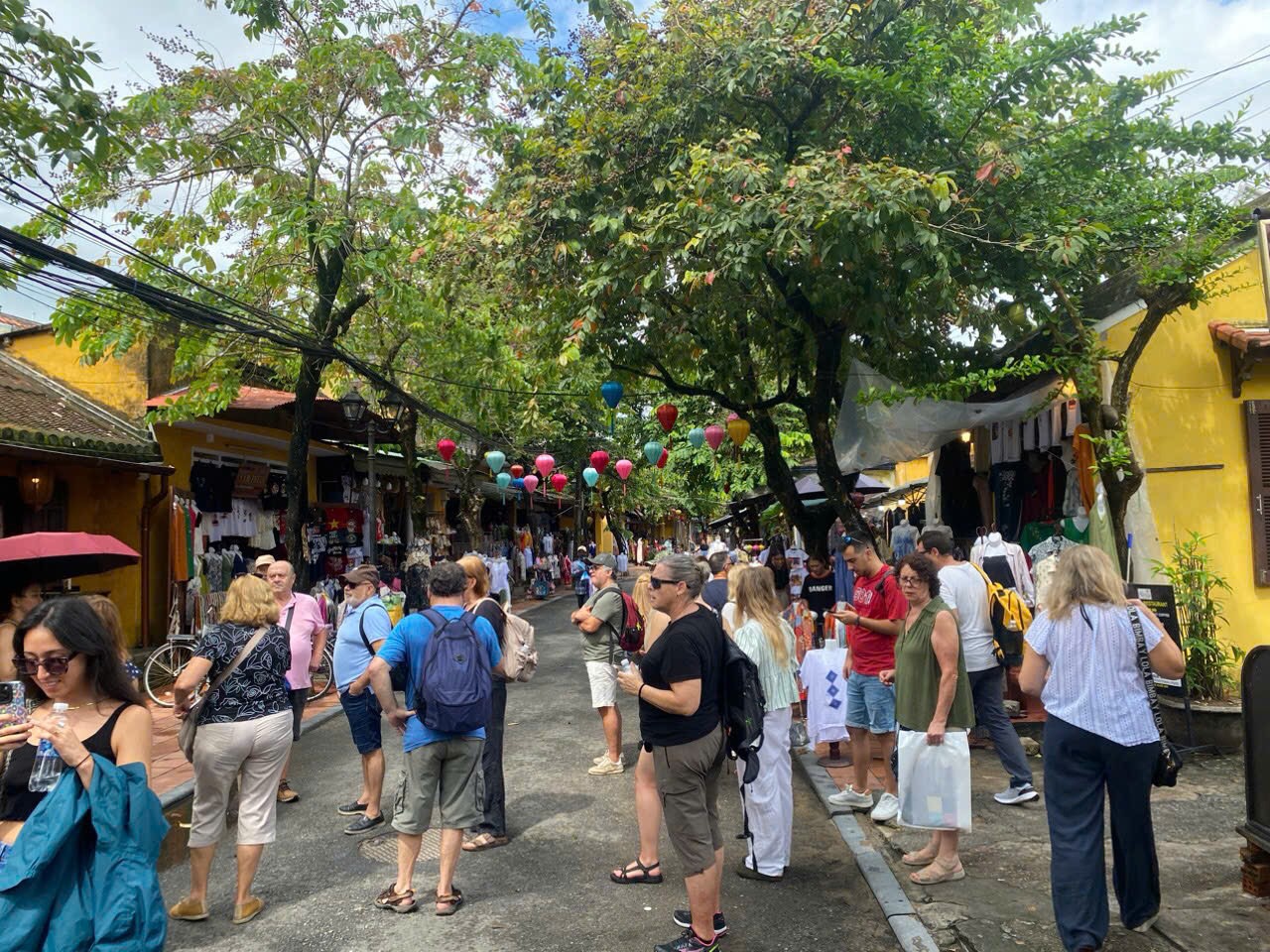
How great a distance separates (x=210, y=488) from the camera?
553 inches

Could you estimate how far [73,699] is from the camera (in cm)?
290

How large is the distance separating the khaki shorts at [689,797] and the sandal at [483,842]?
212 cm

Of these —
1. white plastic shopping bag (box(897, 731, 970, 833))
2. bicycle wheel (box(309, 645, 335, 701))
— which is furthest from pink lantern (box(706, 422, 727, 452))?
white plastic shopping bag (box(897, 731, 970, 833))

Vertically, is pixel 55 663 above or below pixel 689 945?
above

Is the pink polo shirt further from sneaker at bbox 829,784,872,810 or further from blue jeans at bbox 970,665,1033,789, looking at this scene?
blue jeans at bbox 970,665,1033,789

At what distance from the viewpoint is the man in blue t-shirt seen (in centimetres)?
471

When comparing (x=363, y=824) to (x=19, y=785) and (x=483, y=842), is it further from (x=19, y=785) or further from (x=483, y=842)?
(x=19, y=785)

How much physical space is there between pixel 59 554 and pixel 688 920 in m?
4.61

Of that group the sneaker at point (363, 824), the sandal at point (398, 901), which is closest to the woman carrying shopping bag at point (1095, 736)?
the sandal at point (398, 901)

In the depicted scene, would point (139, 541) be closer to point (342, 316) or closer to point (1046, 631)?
point (342, 316)

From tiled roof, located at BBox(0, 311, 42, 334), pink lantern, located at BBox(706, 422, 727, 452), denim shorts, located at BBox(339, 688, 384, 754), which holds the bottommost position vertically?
denim shorts, located at BBox(339, 688, 384, 754)

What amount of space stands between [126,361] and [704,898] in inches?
536

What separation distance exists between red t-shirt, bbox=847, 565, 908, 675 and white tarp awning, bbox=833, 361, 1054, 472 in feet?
10.7

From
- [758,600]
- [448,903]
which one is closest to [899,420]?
[758,600]
